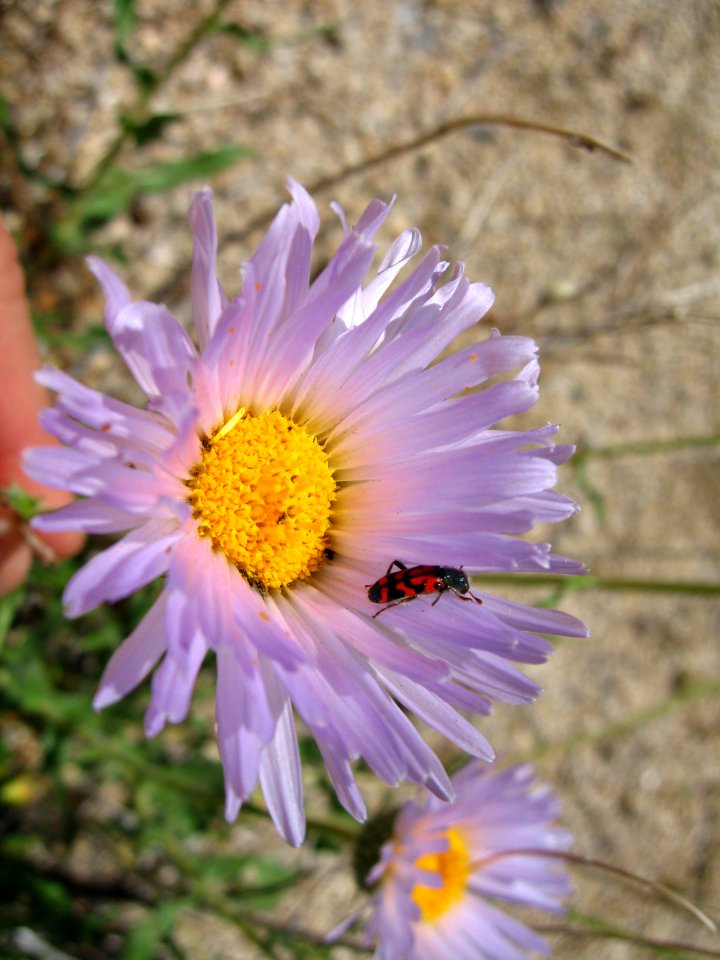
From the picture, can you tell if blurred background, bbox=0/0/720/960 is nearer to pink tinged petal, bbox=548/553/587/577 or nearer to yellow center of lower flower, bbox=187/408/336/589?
pink tinged petal, bbox=548/553/587/577

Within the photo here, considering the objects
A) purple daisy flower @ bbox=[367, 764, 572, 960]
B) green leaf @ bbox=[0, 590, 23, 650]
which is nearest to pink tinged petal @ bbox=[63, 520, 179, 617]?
green leaf @ bbox=[0, 590, 23, 650]

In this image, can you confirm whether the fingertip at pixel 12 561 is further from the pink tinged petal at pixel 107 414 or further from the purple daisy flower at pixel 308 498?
the pink tinged petal at pixel 107 414

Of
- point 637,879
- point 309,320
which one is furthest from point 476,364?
point 637,879

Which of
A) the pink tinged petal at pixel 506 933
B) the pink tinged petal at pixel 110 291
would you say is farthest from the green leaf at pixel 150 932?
the pink tinged petal at pixel 110 291

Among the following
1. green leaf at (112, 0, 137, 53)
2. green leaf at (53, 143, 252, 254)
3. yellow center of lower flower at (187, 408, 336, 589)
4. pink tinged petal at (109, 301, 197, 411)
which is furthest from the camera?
green leaf at (53, 143, 252, 254)

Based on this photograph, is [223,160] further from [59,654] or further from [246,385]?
[59,654]

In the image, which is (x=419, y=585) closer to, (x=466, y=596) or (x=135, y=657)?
(x=466, y=596)
